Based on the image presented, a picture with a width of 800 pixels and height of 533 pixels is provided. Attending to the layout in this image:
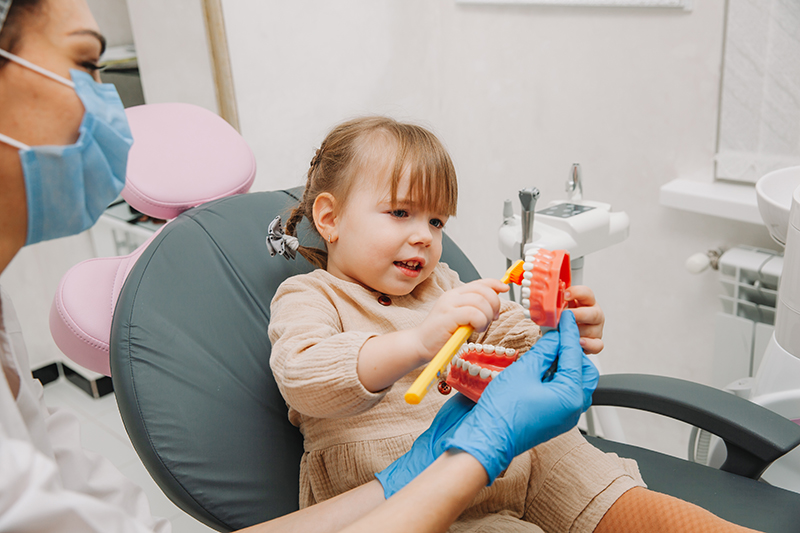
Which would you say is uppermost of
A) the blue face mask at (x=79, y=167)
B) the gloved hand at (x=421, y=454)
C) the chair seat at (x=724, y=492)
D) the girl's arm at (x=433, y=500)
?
the blue face mask at (x=79, y=167)

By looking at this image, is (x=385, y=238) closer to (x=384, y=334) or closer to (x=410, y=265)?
(x=410, y=265)

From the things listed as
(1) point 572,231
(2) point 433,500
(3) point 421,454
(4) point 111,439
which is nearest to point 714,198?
(1) point 572,231

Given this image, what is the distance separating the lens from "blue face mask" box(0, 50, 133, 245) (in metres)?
0.65

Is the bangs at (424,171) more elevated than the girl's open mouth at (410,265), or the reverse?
the bangs at (424,171)

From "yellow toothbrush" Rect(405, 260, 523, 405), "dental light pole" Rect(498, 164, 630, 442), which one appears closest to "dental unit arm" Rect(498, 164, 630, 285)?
"dental light pole" Rect(498, 164, 630, 442)

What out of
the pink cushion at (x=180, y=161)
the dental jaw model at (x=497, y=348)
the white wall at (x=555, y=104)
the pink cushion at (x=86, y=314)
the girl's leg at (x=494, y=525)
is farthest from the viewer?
the white wall at (x=555, y=104)

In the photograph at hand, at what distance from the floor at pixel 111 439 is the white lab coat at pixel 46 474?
3.81 ft

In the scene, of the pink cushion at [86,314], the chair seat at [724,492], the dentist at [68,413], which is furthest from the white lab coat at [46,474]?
the chair seat at [724,492]

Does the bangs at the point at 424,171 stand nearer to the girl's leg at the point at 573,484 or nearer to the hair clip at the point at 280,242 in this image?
the hair clip at the point at 280,242

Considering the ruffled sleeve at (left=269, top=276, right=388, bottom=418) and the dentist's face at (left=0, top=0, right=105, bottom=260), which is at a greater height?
the dentist's face at (left=0, top=0, right=105, bottom=260)

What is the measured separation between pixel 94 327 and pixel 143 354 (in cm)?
15

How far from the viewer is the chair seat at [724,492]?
1.02 metres

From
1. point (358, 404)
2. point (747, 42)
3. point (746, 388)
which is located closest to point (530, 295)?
point (358, 404)

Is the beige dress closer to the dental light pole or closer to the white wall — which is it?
the dental light pole
